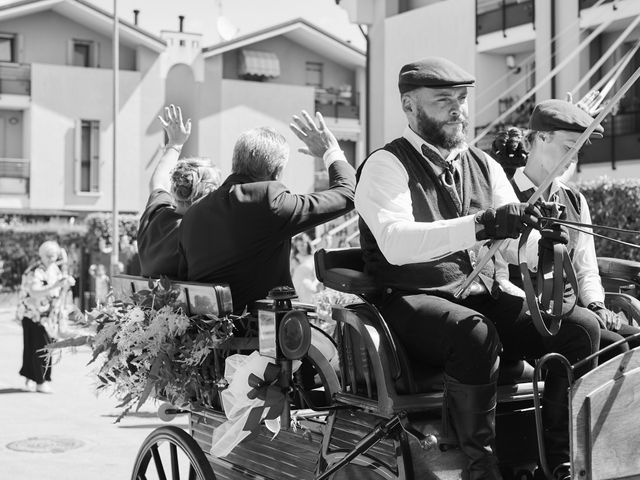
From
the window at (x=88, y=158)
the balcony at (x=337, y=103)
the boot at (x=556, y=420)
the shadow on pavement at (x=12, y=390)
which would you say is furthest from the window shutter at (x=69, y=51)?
the boot at (x=556, y=420)

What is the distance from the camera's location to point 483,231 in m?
3.15

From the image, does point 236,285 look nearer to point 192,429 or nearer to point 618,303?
point 192,429

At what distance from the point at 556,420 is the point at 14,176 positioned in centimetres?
3259

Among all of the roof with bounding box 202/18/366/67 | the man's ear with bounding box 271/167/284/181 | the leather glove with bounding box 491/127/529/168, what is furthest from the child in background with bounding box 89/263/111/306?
the man's ear with bounding box 271/167/284/181

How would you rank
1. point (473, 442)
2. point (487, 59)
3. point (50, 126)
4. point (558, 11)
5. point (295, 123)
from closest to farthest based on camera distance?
point (473, 442) → point (295, 123) → point (558, 11) → point (487, 59) → point (50, 126)

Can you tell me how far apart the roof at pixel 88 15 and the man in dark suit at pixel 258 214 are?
101 feet

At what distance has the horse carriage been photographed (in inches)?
119

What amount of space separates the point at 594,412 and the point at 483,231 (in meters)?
0.67

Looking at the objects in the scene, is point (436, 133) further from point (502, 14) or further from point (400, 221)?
point (502, 14)

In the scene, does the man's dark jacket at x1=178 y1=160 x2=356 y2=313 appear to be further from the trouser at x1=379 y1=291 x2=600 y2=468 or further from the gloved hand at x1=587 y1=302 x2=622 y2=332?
the gloved hand at x1=587 y1=302 x2=622 y2=332

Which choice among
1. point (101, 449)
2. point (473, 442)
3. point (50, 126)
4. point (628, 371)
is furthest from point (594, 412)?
point (50, 126)

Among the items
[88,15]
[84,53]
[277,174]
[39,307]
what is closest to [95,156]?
[84,53]

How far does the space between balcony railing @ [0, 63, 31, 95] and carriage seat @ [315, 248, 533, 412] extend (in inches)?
1265

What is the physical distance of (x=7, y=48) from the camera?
34250 millimetres
